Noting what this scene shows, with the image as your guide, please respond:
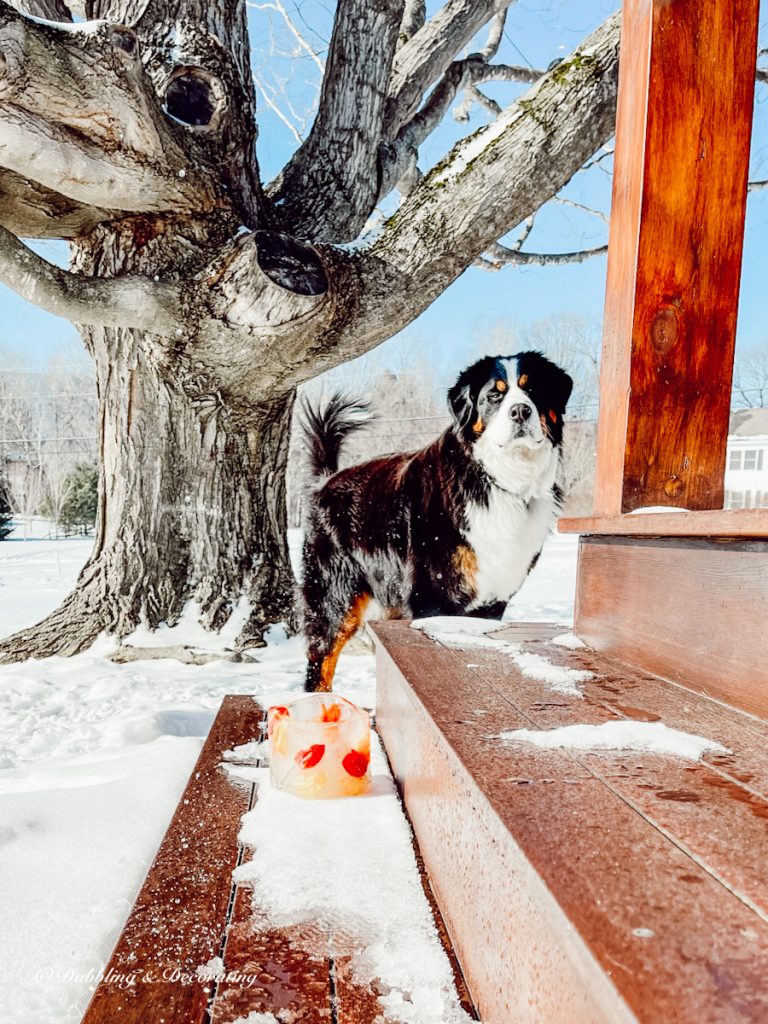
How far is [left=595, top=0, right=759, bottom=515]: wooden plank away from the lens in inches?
62.4

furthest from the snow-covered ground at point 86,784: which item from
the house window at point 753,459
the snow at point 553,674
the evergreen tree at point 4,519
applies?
the evergreen tree at point 4,519

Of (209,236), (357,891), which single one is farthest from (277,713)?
(209,236)

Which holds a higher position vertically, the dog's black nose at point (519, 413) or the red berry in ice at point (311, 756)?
the dog's black nose at point (519, 413)

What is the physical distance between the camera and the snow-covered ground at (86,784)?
1.04 metres

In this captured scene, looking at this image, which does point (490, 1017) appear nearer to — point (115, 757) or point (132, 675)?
point (115, 757)

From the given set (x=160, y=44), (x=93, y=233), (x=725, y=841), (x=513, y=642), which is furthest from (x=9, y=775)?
(x=160, y=44)

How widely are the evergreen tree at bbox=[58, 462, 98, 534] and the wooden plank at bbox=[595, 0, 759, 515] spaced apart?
15820 millimetres

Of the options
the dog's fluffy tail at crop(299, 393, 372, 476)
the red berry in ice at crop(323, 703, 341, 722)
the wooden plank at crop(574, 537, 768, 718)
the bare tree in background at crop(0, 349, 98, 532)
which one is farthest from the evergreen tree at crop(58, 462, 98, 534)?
the wooden plank at crop(574, 537, 768, 718)

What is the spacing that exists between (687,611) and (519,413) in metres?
1.41

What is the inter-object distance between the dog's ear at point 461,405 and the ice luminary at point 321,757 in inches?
61.2

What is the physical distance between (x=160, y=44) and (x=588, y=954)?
14.4ft

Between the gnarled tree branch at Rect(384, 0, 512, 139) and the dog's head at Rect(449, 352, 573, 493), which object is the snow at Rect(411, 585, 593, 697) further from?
the gnarled tree branch at Rect(384, 0, 512, 139)

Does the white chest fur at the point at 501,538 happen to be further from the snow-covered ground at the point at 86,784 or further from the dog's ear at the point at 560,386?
the snow-covered ground at the point at 86,784

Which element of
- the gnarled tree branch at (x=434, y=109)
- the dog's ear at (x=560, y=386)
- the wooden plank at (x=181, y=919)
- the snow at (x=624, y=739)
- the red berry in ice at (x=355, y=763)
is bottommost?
the wooden plank at (x=181, y=919)
